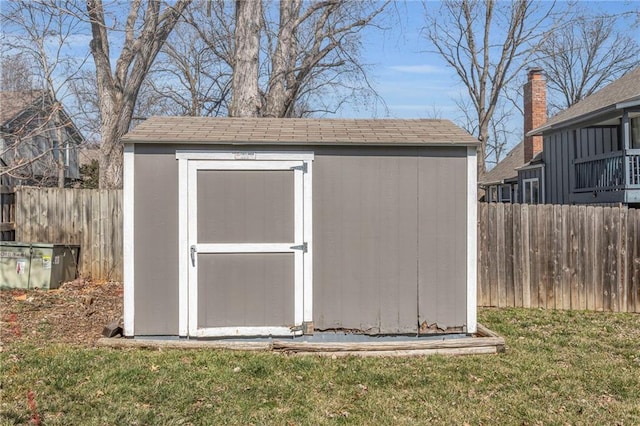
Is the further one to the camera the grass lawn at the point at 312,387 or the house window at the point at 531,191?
the house window at the point at 531,191

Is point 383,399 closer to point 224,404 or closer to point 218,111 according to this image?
point 224,404

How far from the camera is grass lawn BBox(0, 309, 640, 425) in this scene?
13.2 feet

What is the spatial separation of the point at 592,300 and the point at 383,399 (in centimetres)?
576

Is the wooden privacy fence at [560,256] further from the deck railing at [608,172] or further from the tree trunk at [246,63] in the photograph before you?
the tree trunk at [246,63]

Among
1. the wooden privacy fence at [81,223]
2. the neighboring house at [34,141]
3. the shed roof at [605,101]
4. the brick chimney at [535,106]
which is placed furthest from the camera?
the brick chimney at [535,106]

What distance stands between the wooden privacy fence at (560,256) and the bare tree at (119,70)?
755 centimetres

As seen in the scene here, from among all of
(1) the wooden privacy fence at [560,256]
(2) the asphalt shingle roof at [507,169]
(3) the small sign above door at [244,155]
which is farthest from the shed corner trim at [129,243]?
(2) the asphalt shingle roof at [507,169]

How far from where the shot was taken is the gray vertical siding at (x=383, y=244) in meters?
5.97

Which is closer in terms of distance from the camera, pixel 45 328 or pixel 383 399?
pixel 383 399

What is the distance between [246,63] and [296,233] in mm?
6207

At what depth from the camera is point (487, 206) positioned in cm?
864

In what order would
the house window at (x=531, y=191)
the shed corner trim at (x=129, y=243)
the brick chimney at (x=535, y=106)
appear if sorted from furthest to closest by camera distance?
the brick chimney at (x=535, y=106) → the house window at (x=531, y=191) → the shed corner trim at (x=129, y=243)

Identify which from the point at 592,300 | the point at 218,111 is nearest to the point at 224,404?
the point at 592,300

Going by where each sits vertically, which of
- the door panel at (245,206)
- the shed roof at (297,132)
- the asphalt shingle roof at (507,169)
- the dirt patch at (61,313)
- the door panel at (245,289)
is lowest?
the dirt patch at (61,313)
